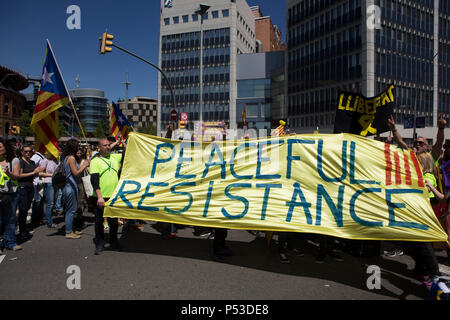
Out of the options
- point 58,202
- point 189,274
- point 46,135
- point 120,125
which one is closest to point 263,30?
point 120,125

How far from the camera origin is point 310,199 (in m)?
4.37

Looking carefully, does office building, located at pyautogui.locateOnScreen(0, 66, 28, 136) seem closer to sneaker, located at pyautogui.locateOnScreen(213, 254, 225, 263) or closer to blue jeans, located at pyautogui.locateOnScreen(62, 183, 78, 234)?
blue jeans, located at pyautogui.locateOnScreen(62, 183, 78, 234)

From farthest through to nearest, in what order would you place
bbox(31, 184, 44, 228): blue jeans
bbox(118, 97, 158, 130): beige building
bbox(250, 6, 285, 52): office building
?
bbox(118, 97, 158, 130): beige building < bbox(250, 6, 285, 52): office building < bbox(31, 184, 44, 228): blue jeans

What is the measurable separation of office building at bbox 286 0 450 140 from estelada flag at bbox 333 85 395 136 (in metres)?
38.2

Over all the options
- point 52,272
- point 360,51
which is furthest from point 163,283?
point 360,51

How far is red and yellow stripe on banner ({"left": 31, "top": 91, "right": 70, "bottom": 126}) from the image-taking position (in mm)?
6539

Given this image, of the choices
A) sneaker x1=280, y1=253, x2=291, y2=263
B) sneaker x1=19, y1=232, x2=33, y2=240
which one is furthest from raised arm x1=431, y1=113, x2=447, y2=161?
sneaker x1=19, y1=232, x2=33, y2=240

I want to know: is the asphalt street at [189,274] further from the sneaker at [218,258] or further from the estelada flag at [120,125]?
the estelada flag at [120,125]

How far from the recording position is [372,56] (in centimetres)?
4100

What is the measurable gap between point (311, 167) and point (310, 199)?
471mm

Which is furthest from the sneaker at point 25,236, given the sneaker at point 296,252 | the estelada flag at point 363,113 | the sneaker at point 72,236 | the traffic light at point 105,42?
the traffic light at point 105,42

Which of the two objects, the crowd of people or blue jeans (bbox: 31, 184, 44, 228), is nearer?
the crowd of people

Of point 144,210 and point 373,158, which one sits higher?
point 373,158
